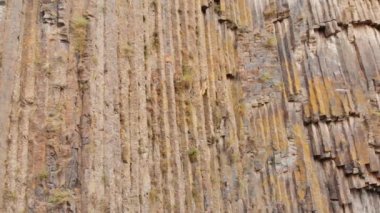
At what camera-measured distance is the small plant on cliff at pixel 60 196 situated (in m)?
3.92

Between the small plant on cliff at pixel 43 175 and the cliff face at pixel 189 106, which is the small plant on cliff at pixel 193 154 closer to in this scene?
the cliff face at pixel 189 106

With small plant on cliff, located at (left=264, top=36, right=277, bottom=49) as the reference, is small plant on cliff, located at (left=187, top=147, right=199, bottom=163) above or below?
below

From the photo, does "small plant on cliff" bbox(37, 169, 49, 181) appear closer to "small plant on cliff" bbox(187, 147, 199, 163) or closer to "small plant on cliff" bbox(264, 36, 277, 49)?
"small plant on cliff" bbox(187, 147, 199, 163)

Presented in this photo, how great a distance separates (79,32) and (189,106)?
2213 mm

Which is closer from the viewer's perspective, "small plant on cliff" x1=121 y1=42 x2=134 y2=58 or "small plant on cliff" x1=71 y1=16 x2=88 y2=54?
"small plant on cliff" x1=71 y1=16 x2=88 y2=54

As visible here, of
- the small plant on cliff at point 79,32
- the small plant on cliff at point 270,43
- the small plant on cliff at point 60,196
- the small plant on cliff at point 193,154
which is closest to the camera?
the small plant on cliff at point 60,196

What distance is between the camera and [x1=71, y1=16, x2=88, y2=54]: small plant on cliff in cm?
462

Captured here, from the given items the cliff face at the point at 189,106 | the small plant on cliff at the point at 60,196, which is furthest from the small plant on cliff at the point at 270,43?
the small plant on cliff at the point at 60,196

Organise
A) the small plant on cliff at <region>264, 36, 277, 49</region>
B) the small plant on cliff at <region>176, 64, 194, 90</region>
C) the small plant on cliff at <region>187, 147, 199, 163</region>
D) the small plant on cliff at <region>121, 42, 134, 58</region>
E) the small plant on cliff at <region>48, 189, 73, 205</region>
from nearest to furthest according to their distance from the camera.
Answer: the small plant on cliff at <region>48, 189, 73, 205</region> → the small plant on cliff at <region>121, 42, 134, 58</region> → the small plant on cliff at <region>187, 147, 199, 163</region> → the small plant on cliff at <region>176, 64, 194, 90</region> → the small plant on cliff at <region>264, 36, 277, 49</region>

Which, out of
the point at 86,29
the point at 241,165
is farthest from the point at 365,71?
the point at 86,29

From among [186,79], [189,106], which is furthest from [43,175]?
[186,79]

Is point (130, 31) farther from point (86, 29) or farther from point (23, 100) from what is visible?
point (23, 100)

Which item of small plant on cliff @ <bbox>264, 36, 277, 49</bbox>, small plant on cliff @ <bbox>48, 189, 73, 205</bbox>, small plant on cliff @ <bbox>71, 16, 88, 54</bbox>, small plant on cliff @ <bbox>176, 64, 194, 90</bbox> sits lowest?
small plant on cliff @ <bbox>48, 189, 73, 205</bbox>

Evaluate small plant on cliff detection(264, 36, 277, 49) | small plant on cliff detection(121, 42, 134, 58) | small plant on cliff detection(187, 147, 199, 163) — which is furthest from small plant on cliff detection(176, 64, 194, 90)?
small plant on cliff detection(264, 36, 277, 49)
